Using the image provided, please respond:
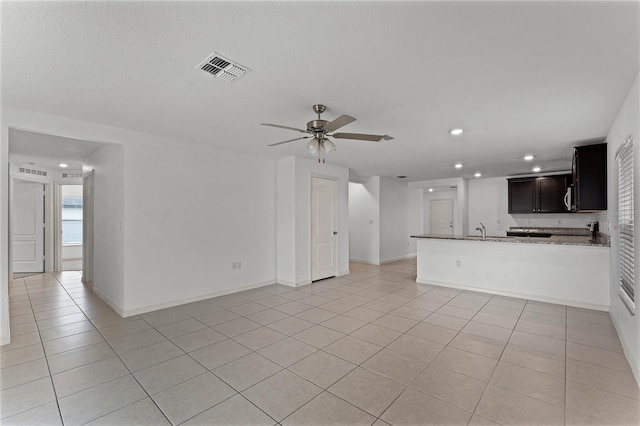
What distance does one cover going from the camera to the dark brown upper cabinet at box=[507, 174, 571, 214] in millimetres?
6969

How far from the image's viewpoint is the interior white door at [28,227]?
669 cm

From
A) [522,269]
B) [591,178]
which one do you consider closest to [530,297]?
[522,269]

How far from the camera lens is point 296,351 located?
2.93 metres

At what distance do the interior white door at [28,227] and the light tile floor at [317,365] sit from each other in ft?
10.3

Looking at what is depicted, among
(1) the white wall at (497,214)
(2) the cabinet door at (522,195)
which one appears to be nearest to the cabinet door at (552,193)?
(2) the cabinet door at (522,195)

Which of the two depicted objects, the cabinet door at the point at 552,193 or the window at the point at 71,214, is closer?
the cabinet door at the point at 552,193

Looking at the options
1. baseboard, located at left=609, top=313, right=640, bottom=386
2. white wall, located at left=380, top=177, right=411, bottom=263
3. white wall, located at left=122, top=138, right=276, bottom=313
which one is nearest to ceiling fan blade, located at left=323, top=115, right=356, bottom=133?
white wall, located at left=122, top=138, right=276, bottom=313

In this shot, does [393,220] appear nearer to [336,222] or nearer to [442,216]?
[336,222]

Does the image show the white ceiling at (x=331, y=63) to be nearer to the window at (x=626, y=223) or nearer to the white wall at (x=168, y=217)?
the white wall at (x=168, y=217)

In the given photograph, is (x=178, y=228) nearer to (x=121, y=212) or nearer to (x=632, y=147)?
(x=121, y=212)

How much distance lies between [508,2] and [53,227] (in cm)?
898

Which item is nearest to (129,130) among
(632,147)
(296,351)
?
(296,351)

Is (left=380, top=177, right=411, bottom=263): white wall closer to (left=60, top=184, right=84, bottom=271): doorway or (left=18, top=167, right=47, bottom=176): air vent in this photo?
(left=18, top=167, right=47, bottom=176): air vent

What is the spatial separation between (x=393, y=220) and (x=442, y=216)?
3.11 meters
